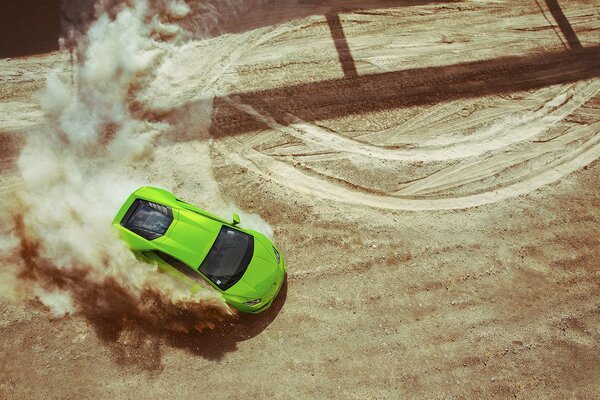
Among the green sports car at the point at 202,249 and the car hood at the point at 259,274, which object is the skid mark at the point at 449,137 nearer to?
the car hood at the point at 259,274

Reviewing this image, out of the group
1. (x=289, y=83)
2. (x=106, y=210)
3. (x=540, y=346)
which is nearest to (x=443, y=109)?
(x=289, y=83)

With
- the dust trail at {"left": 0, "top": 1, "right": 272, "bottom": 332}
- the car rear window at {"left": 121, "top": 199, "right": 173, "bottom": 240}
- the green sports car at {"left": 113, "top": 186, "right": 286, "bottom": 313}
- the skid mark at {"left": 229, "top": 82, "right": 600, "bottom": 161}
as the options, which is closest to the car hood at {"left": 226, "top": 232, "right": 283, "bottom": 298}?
the green sports car at {"left": 113, "top": 186, "right": 286, "bottom": 313}

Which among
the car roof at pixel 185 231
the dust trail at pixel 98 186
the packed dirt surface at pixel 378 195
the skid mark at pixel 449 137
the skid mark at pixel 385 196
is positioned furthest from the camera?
the skid mark at pixel 449 137

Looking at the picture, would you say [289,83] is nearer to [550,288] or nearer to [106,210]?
[106,210]

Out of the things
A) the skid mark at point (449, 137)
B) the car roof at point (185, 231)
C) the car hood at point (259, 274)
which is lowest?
the car hood at point (259, 274)

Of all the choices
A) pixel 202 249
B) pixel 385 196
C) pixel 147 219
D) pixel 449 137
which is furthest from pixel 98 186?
pixel 449 137

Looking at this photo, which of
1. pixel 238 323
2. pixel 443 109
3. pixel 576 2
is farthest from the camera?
pixel 576 2

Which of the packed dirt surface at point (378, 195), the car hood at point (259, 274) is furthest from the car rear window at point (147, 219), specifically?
the car hood at point (259, 274)

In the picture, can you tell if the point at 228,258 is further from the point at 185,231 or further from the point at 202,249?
the point at 185,231
